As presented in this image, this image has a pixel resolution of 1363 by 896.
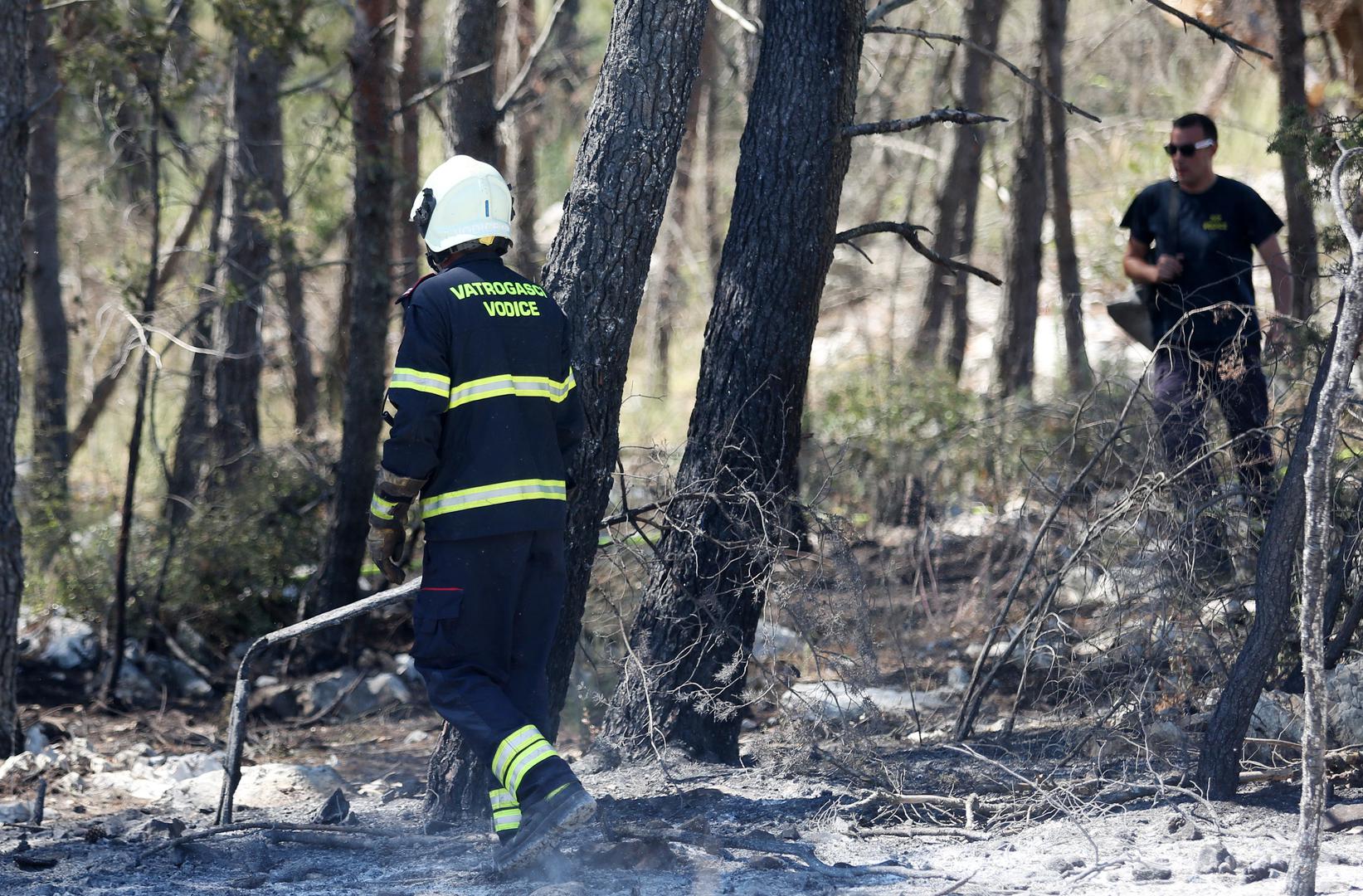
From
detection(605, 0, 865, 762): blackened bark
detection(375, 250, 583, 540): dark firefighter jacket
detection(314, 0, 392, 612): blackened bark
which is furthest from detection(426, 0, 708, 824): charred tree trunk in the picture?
detection(314, 0, 392, 612): blackened bark

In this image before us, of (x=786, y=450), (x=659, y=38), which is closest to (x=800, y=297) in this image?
(x=786, y=450)

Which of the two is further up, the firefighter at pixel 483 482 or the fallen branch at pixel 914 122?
the fallen branch at pixel 914 122

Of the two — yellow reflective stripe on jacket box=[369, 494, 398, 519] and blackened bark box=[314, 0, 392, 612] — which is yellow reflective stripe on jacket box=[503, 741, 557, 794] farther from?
blackened bark box=[314, 0, 392, 612]

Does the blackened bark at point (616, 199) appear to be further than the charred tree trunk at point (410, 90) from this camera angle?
No

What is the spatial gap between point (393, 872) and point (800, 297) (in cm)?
247

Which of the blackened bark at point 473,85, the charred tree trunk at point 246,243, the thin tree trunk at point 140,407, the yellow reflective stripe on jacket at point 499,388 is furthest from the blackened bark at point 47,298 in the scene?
the yellow reflective stripe on jacket at point 499,388

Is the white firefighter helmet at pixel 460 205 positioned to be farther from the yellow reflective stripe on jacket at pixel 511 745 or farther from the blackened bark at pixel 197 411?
the blackened bark at pixel 197 411

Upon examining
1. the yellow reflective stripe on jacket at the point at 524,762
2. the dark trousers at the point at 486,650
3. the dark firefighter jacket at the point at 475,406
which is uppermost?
the dark firefighter jacket at the point at 475,406

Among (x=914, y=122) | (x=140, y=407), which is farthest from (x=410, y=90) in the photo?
(x=914, y=122)

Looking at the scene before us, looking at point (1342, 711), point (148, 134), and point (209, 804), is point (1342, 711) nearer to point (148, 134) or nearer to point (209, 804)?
point (209, 804)

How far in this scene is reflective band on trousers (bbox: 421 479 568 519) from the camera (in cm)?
377

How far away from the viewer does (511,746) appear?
3.70 meters

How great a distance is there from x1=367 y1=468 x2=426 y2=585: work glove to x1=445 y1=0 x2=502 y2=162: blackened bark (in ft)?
13.7

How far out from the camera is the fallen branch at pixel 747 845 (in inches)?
149
